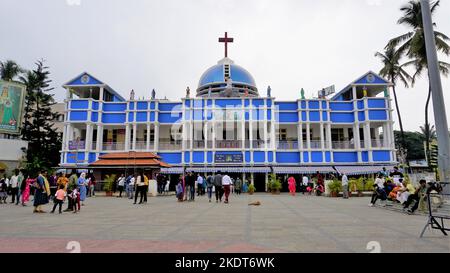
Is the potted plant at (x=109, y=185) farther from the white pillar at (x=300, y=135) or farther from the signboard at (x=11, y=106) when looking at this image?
the white pillar at (x=300, y=135)

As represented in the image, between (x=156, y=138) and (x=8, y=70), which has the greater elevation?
(x=8, y=70)

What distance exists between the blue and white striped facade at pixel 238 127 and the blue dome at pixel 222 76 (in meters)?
6.95

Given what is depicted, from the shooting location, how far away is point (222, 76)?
35719 mm

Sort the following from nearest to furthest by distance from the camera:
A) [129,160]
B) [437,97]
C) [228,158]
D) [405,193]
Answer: [405,193]
[437,97]
[129,160]
[228,158]

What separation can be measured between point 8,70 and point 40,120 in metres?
7.23

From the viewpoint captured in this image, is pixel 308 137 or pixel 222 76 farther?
pixel 222 76

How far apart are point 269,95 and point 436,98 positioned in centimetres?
2025

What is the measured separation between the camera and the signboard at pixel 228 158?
2834 centimetres

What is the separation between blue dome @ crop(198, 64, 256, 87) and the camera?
35719 millimetres

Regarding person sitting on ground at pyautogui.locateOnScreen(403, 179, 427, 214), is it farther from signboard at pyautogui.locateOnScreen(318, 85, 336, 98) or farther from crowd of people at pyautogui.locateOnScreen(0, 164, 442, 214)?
signboard at pyautogui.locateOnScreen(318, 85, 336, 98)

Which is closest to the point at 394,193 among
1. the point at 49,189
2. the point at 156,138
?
the point at 49,189

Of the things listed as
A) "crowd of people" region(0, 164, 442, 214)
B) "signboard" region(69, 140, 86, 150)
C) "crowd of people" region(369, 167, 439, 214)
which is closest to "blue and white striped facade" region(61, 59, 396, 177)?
"signboard" region(69, 140, 86, 150)

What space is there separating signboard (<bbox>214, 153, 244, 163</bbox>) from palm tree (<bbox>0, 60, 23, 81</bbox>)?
29549mm

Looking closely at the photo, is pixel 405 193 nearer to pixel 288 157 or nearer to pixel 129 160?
pixel 129 160
